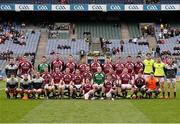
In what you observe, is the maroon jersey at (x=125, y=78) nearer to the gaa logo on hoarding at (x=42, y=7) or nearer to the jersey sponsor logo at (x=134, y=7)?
the jersey sponsor logo at (x=134, y=7)

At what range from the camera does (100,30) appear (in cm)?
6000

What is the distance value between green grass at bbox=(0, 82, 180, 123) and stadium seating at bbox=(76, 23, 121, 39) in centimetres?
3625

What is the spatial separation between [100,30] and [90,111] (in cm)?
4216

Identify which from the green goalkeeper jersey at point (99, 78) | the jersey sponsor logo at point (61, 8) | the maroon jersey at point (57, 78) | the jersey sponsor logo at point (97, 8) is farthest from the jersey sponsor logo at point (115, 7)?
the green goalkeeper jersey at point (99, 78)

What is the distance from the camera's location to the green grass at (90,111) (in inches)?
628

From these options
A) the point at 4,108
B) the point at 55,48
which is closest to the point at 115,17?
the point at 55,48

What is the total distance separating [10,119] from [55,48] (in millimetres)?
39207

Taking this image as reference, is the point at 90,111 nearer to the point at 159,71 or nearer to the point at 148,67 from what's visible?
the point at 159,71

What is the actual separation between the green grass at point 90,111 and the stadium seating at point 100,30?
36.2 metres

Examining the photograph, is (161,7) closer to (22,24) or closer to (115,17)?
(115,17)

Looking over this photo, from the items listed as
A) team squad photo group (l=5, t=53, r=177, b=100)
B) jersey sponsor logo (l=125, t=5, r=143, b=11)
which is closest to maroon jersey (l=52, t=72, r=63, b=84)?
team squad photo group (l=5, t=53, r=177, b=100)

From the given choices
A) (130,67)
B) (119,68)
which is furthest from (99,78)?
(130,67)

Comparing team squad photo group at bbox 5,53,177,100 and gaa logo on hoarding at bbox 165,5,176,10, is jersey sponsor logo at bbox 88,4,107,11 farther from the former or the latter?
team squad photo group at bbox 5,53,177,100

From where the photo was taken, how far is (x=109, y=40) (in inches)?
2271
